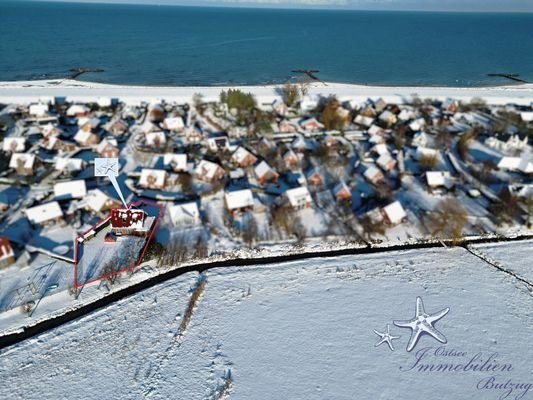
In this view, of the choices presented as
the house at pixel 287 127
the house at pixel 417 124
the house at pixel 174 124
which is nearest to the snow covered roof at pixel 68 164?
the house at pixel 174 124

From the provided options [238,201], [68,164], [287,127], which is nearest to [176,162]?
[238,201]

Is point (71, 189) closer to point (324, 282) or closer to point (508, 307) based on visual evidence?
point (324, 282)

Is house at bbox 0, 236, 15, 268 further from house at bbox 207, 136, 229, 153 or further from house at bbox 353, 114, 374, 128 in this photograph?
house at bbox 353, 114, 374, 128

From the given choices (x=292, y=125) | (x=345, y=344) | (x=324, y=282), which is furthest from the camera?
(x=292, y=125)

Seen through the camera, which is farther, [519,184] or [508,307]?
[519,184]

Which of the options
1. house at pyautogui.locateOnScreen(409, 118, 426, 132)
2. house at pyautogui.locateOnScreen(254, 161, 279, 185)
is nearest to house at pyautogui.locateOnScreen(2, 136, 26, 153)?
house at pyautogui.locateOnScreen(254, 161, 279, 185)

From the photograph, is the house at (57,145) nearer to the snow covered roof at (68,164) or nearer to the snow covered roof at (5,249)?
the snow covered roof at (68,164)

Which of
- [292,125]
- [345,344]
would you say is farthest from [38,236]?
[292,125]
